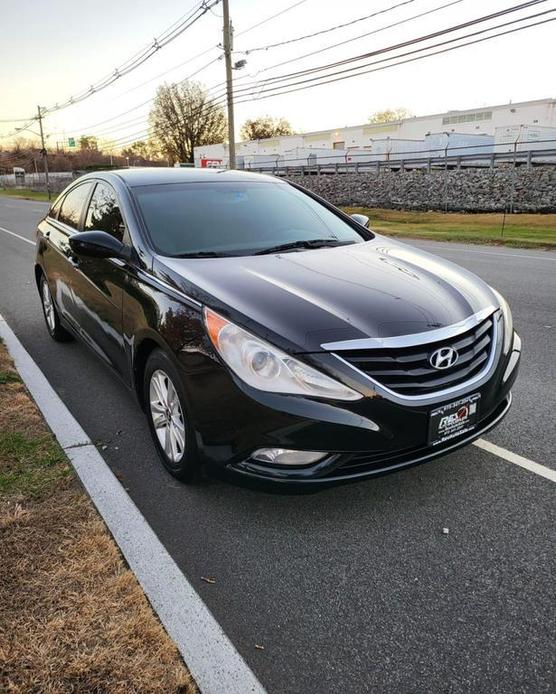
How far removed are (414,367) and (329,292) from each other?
0.61 meters

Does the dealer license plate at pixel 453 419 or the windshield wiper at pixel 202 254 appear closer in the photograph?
the dealer license plate at pixel 453 419

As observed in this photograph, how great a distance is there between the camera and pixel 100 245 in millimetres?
3449

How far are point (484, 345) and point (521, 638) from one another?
1.31m

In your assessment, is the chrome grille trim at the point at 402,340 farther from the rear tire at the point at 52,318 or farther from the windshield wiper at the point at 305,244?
the rear tire at the point at 52,318

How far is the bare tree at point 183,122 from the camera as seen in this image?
242 feet

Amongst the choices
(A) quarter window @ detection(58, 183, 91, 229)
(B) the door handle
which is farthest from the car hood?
(A) quarter window @ detection(58, 183, 91, 229)

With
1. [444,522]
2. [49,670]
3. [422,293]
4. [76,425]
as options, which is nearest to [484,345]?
[422,293]

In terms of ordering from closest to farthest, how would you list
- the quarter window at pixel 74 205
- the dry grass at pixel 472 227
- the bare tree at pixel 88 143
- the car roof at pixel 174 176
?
the car roof at pixel 174 176
the quarter window at pixel 74 205
the dry grass at pixel 472 227
the bare tree at pixel 88 143

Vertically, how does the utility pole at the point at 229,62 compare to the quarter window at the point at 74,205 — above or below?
above

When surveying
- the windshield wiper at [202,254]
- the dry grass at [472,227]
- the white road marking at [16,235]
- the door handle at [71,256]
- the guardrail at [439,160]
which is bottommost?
the dry grass at [472,227]

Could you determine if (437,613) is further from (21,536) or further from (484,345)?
(21,536)

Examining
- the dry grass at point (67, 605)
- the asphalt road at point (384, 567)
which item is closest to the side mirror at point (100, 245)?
the asphalt road at point (384, 567)

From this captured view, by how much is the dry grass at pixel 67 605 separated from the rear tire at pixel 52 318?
8.61ft

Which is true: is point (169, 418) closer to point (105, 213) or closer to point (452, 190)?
point (105, 213)
